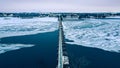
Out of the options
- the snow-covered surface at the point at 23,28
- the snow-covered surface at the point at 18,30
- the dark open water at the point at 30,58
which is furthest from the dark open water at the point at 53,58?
the snow-covered surface at the point at 23,28

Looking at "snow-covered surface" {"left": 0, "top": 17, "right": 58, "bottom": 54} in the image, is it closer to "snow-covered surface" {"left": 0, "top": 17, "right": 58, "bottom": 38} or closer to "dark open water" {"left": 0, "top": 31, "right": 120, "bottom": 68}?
"snow-covered surface" {"left": 0, "top": 17, "right": 58, "bottom": 38}

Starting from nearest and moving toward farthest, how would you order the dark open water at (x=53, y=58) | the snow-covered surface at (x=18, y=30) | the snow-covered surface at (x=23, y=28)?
the dark open water at (x=53, y=58)
the snow-covered surface at (x=18, y=30)
the snow-covered surface at (x=23, y=28)

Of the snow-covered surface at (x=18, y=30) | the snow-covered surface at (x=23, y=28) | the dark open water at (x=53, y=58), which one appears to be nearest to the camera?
the dark open water at (x=53, y=58)

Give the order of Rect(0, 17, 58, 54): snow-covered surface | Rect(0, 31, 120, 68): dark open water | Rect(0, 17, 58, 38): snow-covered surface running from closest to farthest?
1. Rect(0, 31, 120, 68): dark open water
2. Rect(0, 17, 58, 54): snow-covered surface
3. Rect(0, 17, 58, 38): snow-covered surface

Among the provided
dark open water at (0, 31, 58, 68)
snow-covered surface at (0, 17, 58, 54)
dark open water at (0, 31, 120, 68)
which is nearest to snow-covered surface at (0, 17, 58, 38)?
snow-covered surface at (0, 17, 58, 54)

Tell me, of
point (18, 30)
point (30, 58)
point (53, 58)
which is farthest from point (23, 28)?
point (53, 58)

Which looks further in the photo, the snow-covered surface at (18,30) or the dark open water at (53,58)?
the snow-covered surface at (18,30)

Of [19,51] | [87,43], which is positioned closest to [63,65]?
[19,51]

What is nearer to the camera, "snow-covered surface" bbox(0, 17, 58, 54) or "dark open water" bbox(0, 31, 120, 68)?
"dark open water" bbox(0, 31, 120, 68)

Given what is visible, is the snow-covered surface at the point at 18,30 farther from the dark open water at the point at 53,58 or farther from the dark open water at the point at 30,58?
the dark open water at the point at 53,58

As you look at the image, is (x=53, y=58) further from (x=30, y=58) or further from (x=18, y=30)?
(x=18, y=30)

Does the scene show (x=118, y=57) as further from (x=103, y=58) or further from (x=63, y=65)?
(x=63, y=65)
